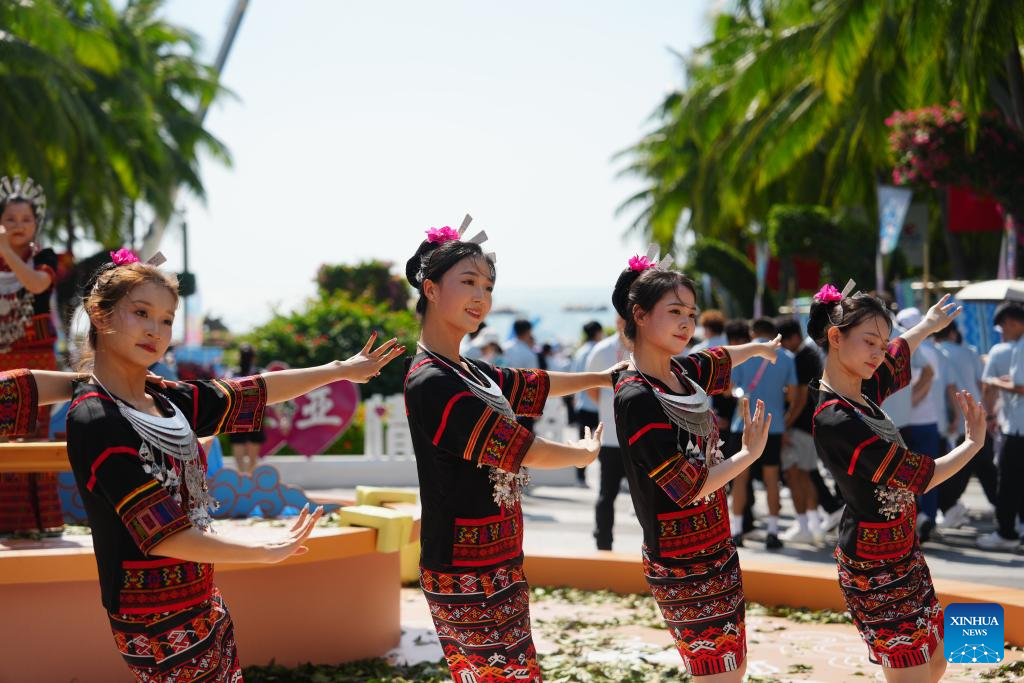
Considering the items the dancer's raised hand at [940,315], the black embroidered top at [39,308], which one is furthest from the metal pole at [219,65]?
the dancer's raised hand at [940,315]

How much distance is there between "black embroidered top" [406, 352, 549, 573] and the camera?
328 centimetres

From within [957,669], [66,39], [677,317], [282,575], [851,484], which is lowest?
[957,669]

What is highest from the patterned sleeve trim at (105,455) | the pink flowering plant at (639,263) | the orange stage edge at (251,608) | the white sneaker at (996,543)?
the pink flowering plant at (639,263)

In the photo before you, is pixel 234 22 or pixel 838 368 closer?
pixel 838 368

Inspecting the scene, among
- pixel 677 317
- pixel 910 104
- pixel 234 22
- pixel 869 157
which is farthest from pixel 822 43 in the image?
pixel 234 22

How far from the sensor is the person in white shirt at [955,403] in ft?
31.3

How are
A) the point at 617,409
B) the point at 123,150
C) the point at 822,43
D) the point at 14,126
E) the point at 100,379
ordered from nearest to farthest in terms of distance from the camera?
the point at 100,379 < the point at 617,409 < the point at 822,43 < the point at 14,126 < the point at 123,150

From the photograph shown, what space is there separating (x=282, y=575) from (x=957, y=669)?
322cm

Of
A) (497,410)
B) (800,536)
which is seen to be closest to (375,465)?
(800,536)

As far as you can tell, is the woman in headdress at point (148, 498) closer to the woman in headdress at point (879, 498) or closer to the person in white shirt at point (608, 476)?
the woman in headdress at point (879, 498)

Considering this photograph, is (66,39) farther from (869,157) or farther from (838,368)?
(838,368)

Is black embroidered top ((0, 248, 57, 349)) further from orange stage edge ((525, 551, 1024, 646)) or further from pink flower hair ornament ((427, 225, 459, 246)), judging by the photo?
orange stage edge ((525, 551, 1024, 646))

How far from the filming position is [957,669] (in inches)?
215

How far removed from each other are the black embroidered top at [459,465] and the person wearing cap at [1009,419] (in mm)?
6433
